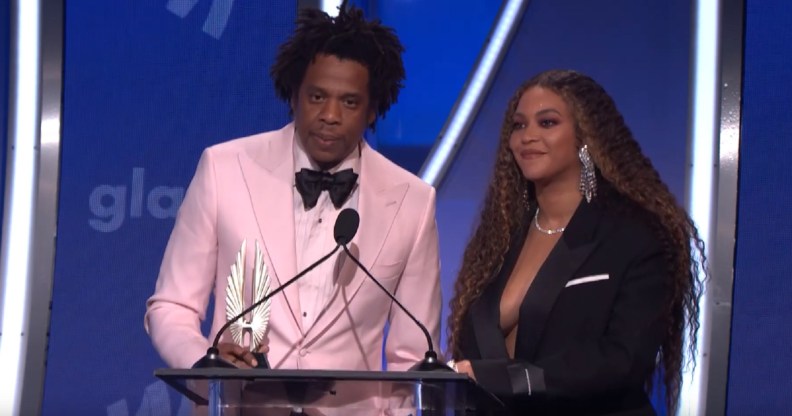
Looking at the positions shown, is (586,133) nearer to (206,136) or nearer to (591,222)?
(591,222)

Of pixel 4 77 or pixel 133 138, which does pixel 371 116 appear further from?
pixel 4 77

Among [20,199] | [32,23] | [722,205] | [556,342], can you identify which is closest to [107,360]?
[20,199]

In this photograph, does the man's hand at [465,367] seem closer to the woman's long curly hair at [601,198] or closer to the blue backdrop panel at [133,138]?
the woman's long curly hair at [601,198]

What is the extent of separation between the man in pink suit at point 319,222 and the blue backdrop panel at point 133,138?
1.00 metres

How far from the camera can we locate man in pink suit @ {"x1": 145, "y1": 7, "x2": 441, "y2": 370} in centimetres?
311

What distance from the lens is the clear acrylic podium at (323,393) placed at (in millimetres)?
2131

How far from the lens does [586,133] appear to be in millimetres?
3236

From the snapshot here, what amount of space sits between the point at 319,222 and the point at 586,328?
32.8 inches

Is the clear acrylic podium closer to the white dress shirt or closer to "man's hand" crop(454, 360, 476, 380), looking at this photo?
"man's hand" crop(454, 360, 476, 380)

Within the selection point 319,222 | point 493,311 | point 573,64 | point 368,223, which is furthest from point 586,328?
point 573,64

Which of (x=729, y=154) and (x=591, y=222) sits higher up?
(x=729, y=154)

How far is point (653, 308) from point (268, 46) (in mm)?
2056

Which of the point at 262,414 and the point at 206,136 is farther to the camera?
the point at 206,136

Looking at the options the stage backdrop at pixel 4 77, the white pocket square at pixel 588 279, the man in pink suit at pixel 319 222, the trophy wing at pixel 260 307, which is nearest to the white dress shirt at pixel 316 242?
the man in pink suit at pixel 319 222
